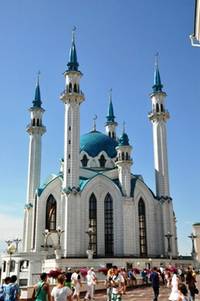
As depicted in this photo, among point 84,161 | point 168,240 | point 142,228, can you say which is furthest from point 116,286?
point 84,161

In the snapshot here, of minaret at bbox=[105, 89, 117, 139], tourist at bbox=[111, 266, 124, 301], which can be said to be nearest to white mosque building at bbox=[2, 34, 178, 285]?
minaret at bbox=[105, 89, 117, 139]

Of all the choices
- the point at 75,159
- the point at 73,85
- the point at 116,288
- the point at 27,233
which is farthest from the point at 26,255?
the point at 116,288

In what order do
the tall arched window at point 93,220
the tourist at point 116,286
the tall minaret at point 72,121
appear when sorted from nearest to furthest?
1. the tourist at point 116,286
2. the tall minaret at point 72,121
3. the tall arched window at point 93,220

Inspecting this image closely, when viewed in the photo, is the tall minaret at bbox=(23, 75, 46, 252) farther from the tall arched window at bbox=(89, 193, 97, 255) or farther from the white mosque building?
the tall arched window at bbox=(89, 193, 97, 255)

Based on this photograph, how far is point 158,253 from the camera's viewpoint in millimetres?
50750

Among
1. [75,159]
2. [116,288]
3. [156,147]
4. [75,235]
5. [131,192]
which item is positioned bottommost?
[116,288]

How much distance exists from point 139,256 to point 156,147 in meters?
15.4

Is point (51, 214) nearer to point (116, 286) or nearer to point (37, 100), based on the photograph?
point (37, 100)

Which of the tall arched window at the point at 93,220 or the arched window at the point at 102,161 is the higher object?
the arched window at the point at 102,161

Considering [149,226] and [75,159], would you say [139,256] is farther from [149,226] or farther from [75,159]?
[75,159]

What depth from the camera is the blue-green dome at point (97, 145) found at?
2325 inches

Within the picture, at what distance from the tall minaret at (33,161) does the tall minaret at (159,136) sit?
1648 centimetres

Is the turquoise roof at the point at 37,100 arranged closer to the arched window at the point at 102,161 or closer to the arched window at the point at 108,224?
the arched window at the point at 102,161

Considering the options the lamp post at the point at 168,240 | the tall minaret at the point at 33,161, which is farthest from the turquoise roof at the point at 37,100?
the lamp post at the point at 168,240
